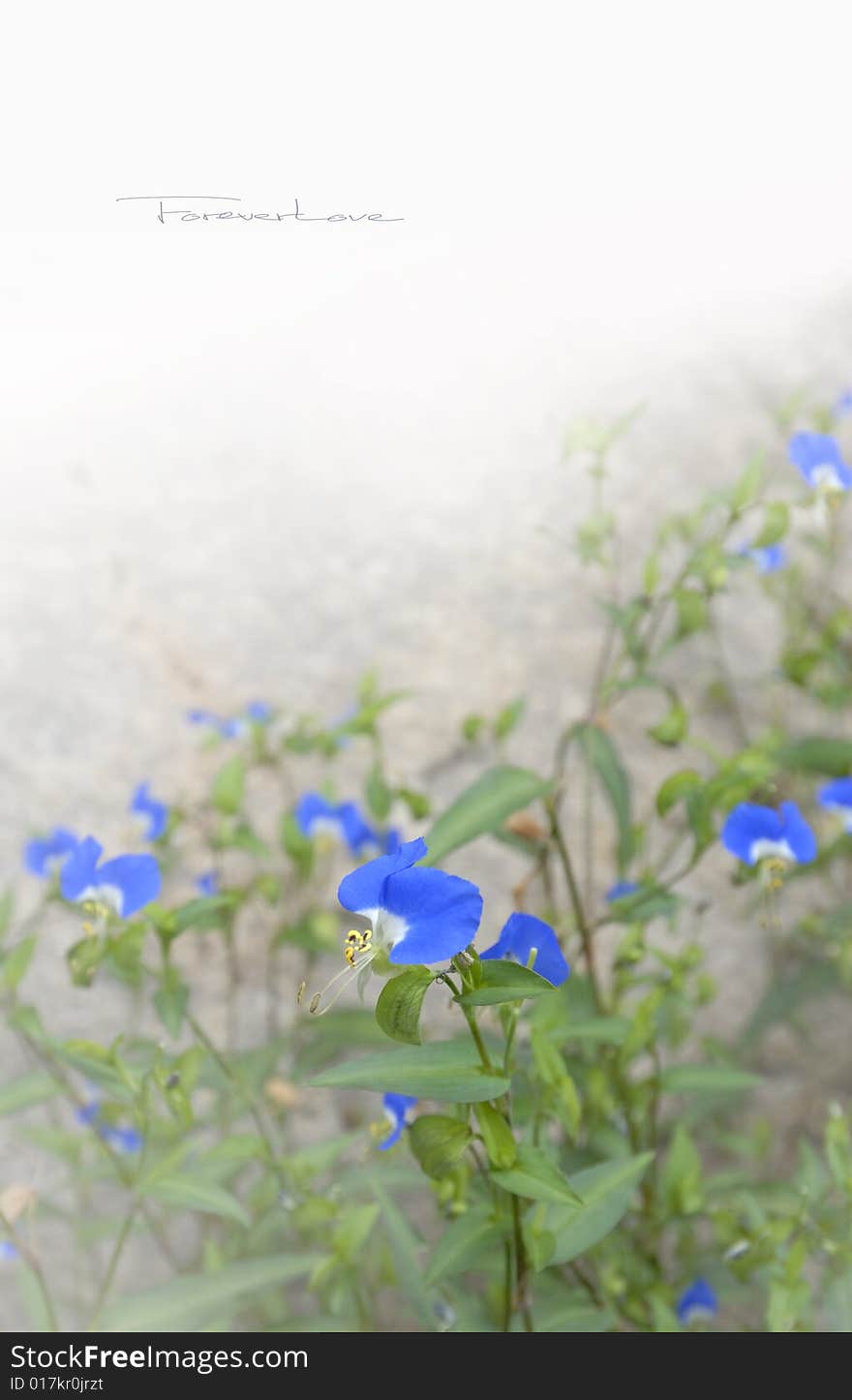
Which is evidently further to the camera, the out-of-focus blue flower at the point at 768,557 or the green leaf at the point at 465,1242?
the out-of-focus blue flower at the point at 768,557

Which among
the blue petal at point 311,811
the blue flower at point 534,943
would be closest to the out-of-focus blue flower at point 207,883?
the blue petal at point 311,811

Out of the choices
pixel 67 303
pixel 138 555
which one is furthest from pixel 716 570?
pixel 67 303

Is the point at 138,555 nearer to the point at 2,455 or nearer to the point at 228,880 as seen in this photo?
the point at 2,455

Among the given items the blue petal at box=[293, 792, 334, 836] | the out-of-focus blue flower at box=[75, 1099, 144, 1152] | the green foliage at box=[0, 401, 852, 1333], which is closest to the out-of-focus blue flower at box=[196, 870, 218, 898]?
the green foliage at box=[0, 401, 852, 1333]

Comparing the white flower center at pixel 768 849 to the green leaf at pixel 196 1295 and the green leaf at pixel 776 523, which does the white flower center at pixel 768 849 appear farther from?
the green leaf at pixel 196 1295

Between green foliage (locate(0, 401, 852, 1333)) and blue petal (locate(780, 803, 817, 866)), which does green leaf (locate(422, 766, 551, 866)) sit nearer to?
green foliage (locate(0, 401, 852, 1333))

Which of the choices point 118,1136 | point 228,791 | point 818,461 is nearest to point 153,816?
point 228,791

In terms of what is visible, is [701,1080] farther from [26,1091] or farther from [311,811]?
[26,1091]
